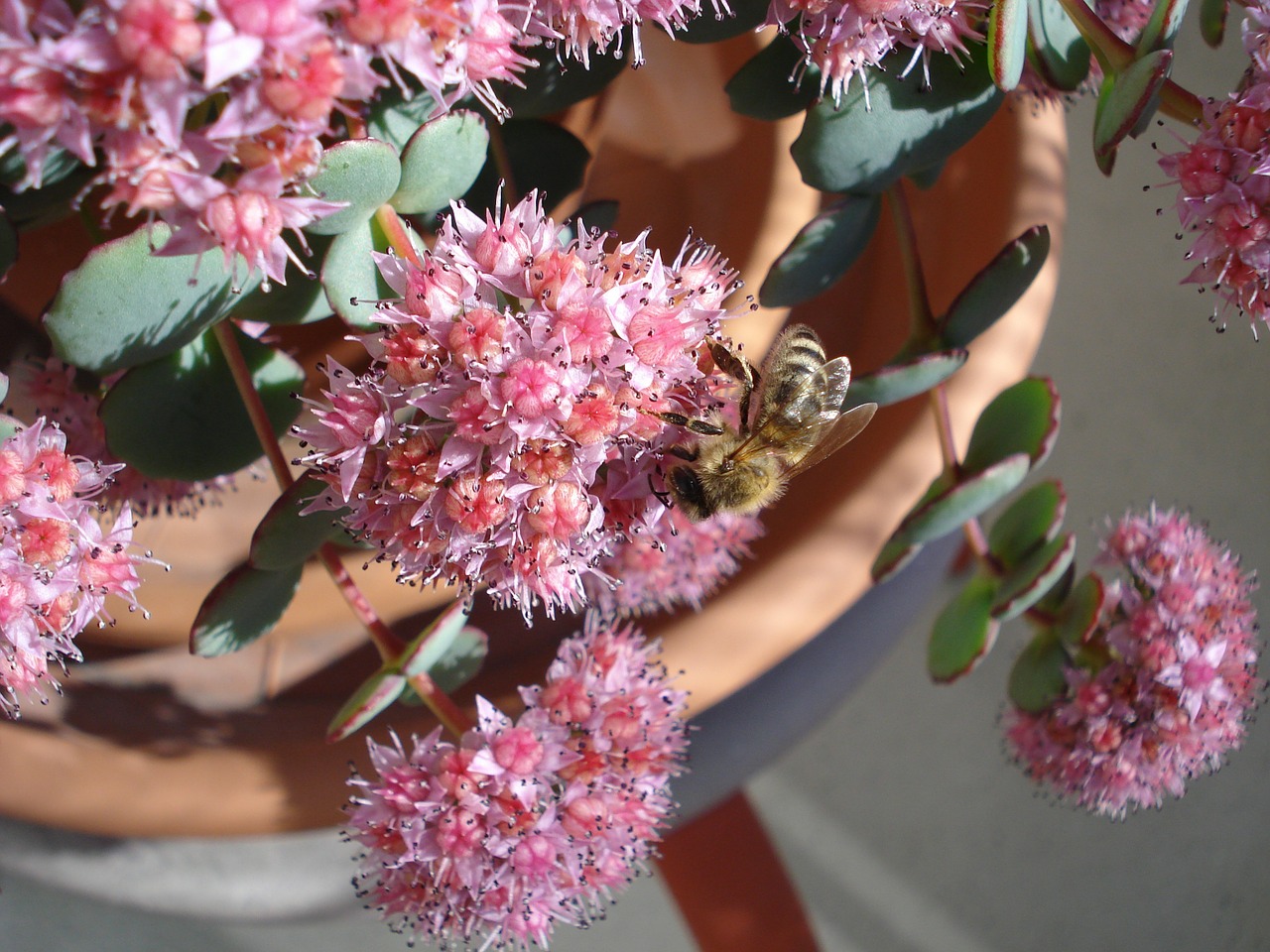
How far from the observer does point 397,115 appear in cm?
72

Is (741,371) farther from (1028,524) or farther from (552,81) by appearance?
(1028,524)

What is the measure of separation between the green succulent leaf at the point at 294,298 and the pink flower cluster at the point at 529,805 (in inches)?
11.8

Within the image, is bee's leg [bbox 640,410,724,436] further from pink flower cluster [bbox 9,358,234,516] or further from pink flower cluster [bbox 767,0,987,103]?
pink flower cluster [bbox 9,358,234,516]

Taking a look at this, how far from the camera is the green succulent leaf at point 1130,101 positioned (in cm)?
64

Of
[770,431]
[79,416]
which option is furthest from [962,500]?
[79,416]

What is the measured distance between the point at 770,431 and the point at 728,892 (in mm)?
733

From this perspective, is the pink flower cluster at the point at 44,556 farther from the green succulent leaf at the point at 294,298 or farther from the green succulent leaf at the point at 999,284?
the green succulent leaf at the point at 999,284

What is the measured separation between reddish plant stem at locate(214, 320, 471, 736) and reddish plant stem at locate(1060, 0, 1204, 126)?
0.61 m

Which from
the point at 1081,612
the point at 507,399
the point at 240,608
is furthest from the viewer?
the point at 1081,612

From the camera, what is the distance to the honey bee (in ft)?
2.29

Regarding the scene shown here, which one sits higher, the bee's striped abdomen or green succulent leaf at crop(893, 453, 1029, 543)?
the bee's striped abdomen

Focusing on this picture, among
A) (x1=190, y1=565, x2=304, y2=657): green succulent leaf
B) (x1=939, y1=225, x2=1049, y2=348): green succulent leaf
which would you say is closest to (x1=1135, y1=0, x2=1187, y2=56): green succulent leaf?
(x1=939, y1=225, x2=1049, y2=348): green succulent leaf

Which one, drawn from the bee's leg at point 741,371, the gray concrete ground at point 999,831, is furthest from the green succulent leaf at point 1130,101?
the gray concrete ground at point 999,831

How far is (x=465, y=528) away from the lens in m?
0.58
